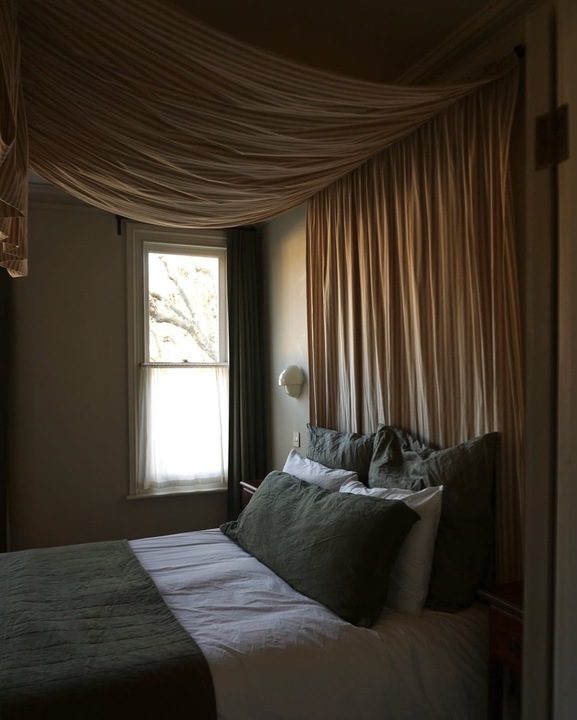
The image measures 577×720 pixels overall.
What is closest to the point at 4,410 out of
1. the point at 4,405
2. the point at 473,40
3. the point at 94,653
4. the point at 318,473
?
the point at 4,405

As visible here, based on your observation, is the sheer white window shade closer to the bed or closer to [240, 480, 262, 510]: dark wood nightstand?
[240, 480, 262, 510]: dark wood nightstand

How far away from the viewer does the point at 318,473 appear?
2.80 metres

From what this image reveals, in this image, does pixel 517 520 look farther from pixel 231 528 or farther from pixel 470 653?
pixel 231 528

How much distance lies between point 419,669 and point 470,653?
211 mm

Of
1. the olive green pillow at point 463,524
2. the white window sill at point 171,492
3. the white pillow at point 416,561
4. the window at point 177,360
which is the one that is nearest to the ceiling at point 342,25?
the olive green pillow at point 463,524

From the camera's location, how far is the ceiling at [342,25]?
2041 millimetres

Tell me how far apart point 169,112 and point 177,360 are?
263 cm

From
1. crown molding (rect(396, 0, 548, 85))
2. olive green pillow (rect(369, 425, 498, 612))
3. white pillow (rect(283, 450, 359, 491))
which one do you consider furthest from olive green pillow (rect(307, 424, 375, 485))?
crown molding (rect(396, 0, 548, 85))

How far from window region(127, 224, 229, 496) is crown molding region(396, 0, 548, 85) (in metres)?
2.23

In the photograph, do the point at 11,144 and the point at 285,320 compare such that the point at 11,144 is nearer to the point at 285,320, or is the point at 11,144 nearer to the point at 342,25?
the point at 342,25

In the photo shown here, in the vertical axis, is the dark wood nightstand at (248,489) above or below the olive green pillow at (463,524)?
below

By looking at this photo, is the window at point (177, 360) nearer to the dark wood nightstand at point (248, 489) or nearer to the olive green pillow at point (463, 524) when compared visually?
the dark wood nightstand at point (248, 489)

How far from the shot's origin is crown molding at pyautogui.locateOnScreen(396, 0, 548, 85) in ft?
6.82

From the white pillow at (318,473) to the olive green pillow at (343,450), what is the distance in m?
0.05
